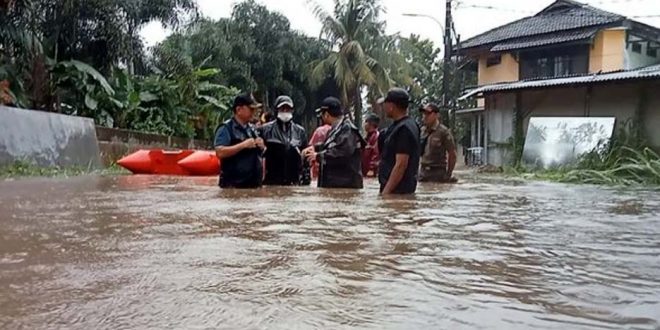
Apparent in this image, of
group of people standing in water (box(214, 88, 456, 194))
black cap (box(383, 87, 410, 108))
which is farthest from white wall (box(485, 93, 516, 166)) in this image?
black cap (box(383, 87, 410, 108))

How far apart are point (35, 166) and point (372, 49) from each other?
20589 millimetres

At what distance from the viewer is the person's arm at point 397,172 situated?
6.19 metres

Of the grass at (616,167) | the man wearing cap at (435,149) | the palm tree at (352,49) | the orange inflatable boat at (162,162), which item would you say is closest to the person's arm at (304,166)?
the man wearing cap at (435,149)

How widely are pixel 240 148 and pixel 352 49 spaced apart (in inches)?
901

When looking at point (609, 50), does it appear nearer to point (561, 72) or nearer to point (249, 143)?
point (561, 72)

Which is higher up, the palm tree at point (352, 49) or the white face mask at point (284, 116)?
the palm tree at point (352, 49)

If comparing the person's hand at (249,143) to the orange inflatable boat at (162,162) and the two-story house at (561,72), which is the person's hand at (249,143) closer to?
the orange inflatable boat at (162,162)

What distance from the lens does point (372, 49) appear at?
30766 mm

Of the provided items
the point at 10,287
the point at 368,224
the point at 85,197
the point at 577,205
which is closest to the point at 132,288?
the point at 10,287

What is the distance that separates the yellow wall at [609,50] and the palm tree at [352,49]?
28.3ft

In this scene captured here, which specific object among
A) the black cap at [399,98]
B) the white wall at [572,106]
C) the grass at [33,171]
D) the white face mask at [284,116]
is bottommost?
the grass at [33,171]

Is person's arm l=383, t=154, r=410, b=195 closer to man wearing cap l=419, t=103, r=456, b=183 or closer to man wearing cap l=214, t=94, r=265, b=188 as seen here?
man wearing cap l=214, t=94, r=265, b=188

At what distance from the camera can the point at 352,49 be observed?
29.2 m

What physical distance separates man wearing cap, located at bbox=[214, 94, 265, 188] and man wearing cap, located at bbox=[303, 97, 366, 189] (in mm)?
722
